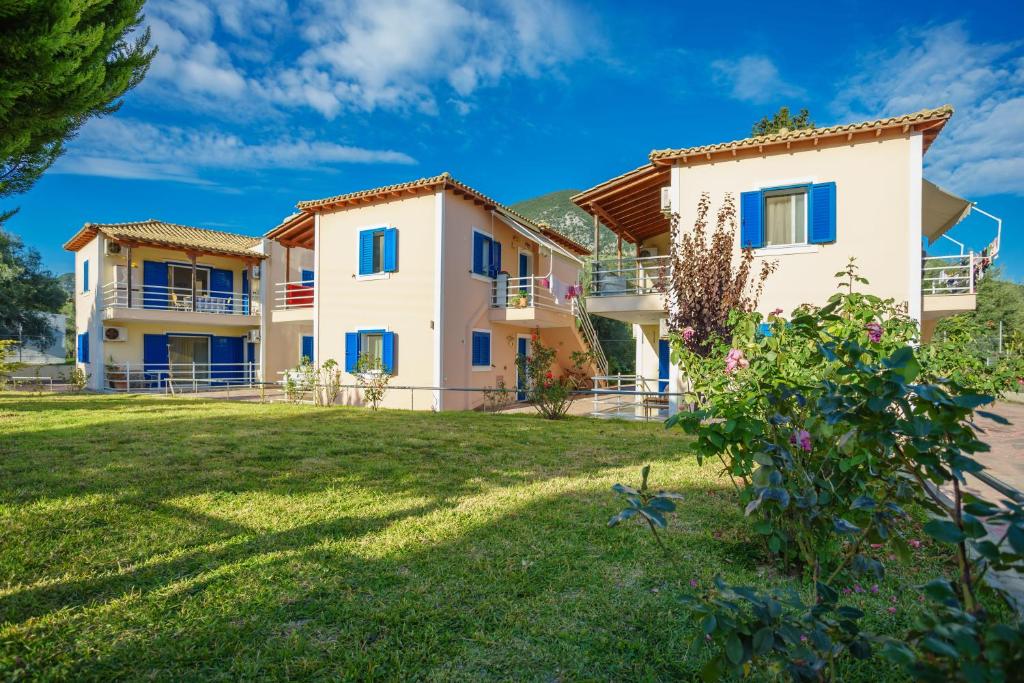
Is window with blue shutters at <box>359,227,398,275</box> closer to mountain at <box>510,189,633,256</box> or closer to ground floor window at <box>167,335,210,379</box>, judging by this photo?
ground floor window at <box>167,335,210,379</box>

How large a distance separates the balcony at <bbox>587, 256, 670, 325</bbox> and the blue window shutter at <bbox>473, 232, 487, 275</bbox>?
459 cm

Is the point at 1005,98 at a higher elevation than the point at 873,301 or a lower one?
higher

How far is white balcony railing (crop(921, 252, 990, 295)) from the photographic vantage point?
425 inches

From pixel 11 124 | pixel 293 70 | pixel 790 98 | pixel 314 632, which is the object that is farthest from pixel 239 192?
pixel 314 632

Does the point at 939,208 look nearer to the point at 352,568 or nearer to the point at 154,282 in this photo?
the point at 352,568

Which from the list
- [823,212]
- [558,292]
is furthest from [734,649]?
[558,292]

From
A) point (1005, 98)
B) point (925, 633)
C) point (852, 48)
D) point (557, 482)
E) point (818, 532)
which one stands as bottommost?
point (557, 482)

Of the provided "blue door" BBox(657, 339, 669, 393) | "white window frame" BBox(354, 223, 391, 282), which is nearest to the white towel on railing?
"blue door" BBox(657, 339, 669, 393)

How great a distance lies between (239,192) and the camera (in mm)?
38250

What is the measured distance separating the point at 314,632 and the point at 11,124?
13.7ft

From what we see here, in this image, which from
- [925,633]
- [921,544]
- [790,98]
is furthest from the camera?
[790,98]

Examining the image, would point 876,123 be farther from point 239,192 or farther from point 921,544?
point 239,192

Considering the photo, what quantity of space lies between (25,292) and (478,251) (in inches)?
1052

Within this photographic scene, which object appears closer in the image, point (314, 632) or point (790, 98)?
point (314, 632)
